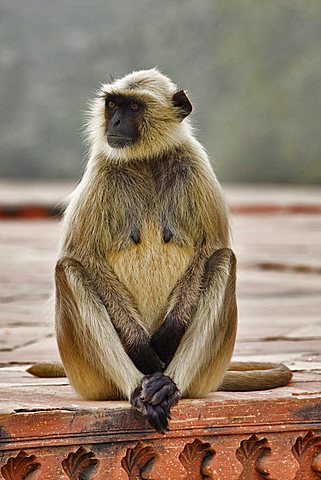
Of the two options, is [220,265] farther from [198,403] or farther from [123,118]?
[123,118]

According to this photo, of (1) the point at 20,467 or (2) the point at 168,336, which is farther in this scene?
(2) the point at 168,336

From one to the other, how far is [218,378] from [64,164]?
16.1 metres

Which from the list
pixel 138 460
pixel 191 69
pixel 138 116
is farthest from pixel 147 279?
pixel 191 69

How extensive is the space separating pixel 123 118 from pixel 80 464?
3.91 feet

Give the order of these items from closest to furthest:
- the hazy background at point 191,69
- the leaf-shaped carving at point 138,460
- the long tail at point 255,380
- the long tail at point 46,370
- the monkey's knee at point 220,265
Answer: the leaf-shaped carving at point 138,460 → the monkey's knee at point 220,265 → the long tail at point 255,380 → the long tail at point 46,370 → the hazy background at point 191,69

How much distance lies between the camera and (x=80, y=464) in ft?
10.8

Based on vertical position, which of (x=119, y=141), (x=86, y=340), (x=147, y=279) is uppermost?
(x=119, y=141)

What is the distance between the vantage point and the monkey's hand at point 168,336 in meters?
3.48

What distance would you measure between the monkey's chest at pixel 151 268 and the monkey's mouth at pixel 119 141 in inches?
11.8

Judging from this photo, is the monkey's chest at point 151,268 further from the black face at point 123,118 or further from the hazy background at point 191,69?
the hazy background at point 191,69

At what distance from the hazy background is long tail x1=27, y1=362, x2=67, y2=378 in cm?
1420

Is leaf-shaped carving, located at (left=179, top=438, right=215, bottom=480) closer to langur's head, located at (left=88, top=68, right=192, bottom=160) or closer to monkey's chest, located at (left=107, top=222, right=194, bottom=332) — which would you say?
monkey's chest, located at (left=107, top=222, right=194, bottom=332)

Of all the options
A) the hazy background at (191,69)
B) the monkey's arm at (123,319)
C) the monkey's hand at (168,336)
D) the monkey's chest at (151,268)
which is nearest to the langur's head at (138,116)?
the monkey's chest at (151,268)

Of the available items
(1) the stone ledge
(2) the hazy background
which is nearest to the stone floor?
(1) the stone ledge
